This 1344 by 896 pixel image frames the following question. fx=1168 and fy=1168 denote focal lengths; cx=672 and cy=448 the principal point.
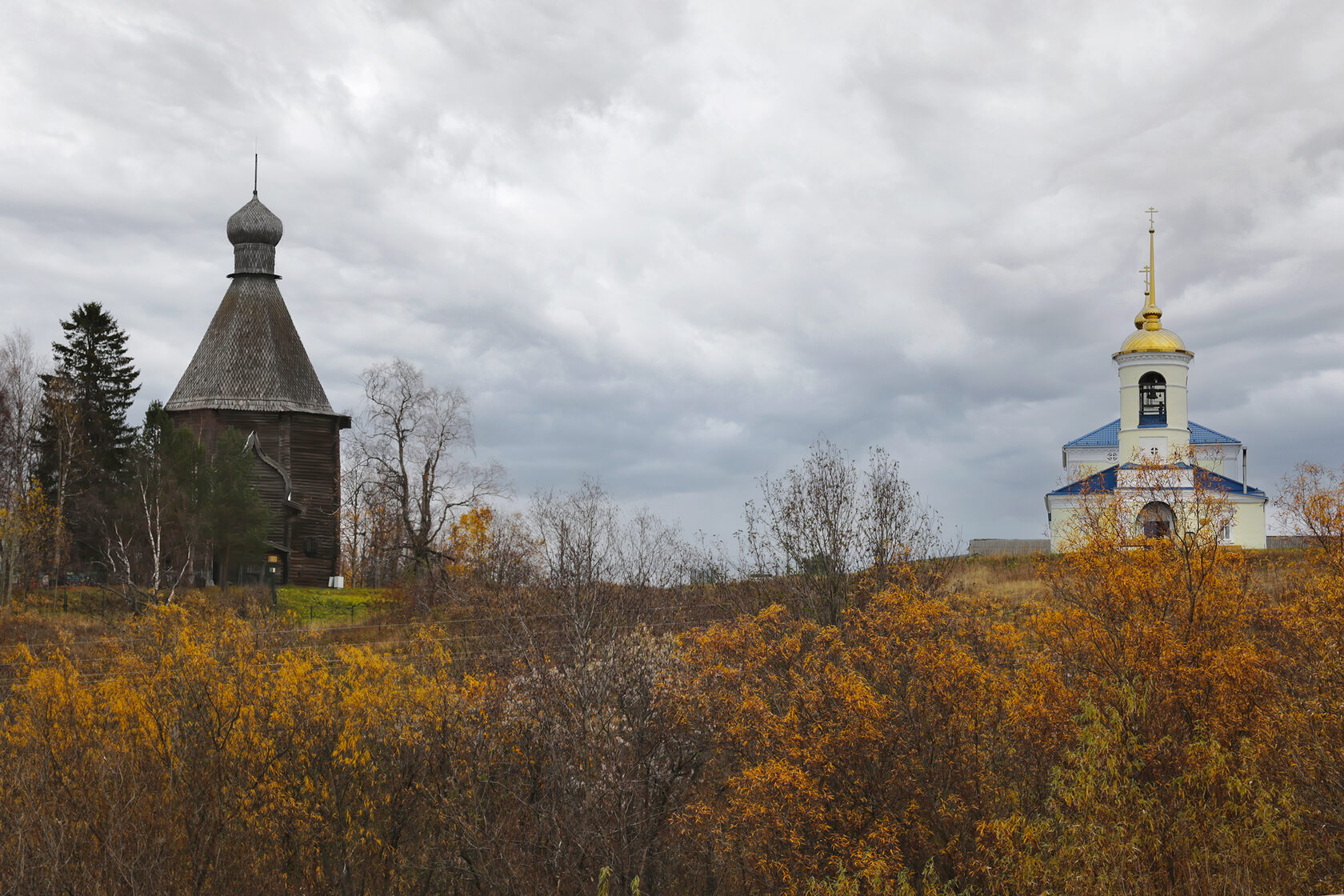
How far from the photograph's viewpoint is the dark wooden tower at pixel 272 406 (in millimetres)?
45469

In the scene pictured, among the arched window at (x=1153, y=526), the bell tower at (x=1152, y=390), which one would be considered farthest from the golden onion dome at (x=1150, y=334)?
the arched window at (x=1153, y=526)

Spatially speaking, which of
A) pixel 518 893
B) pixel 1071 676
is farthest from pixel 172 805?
pixel 1071 676

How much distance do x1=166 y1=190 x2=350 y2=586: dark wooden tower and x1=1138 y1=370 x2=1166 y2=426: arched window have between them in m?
31.9

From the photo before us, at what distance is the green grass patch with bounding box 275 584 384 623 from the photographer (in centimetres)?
3766

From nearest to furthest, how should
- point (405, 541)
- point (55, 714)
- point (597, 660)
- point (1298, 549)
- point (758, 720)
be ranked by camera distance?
point (758, 720) → point (55, 714) → point (597, 660) → point (1298, 549) → point (405, 541)

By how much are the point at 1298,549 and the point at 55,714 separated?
1473 inches

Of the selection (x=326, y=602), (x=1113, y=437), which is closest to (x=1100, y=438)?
(x=1113, y=437)

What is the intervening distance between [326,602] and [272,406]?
32.4ft

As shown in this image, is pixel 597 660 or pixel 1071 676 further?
pixel 597 660

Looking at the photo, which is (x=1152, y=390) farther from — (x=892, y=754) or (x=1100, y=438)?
(x=892, y=754)

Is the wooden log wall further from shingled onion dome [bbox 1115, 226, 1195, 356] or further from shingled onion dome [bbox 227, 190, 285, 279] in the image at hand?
shingled onion dome [bbox 1115, 226, 1195, 356]

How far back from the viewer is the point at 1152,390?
45312mm

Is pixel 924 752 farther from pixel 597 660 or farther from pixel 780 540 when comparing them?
pixel 780 540

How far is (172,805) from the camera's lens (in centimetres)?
1398
